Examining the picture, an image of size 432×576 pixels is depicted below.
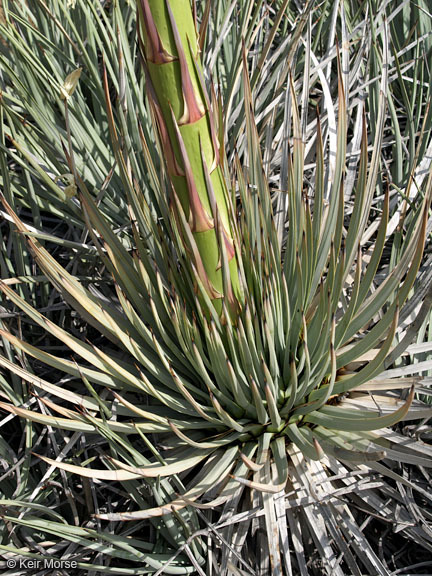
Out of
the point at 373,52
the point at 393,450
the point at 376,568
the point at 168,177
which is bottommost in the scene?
the point at 376,568

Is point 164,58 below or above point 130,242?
above

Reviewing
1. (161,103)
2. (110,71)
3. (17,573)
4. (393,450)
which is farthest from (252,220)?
(17,573)

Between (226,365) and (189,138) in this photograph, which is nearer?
(189,138)

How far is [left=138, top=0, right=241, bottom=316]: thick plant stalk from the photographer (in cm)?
71

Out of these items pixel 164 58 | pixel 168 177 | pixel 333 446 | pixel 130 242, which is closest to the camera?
pixel 164 58

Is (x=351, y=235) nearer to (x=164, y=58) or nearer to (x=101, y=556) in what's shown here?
(x=164, y=58)

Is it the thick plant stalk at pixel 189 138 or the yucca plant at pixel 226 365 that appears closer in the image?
the thick plant stalk at pixel 189 138

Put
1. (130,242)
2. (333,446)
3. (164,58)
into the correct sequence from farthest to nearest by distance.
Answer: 1. (130,242)
2. (333,446)
3. (164,58)

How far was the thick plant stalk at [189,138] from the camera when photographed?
Result: 0.71 meters

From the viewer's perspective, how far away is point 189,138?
2.57 feet

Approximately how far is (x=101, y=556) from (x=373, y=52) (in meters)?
1.16

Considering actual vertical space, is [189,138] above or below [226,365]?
above

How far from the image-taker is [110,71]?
4.44 feet

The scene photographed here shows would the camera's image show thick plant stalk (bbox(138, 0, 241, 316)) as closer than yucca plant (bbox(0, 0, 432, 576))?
Yes
